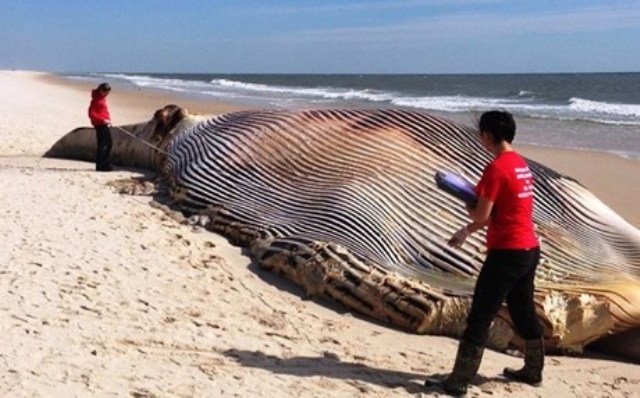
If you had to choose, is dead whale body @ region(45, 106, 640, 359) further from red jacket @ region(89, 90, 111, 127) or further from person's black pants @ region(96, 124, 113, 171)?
red jacket @ region(89, 90, 111, 127)

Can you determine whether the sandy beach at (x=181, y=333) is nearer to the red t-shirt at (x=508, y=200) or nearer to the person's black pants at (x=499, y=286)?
the person's black pants at (x=499, y=286)

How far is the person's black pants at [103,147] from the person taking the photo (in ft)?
38.6

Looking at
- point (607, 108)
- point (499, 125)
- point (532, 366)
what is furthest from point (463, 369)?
point (607, 108)

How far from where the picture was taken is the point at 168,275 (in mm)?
6438

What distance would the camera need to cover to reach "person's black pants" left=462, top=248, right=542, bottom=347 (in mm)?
4543

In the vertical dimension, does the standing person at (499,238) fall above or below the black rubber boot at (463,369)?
above

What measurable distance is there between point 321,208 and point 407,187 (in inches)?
30.9

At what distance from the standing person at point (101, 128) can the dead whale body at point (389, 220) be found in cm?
278

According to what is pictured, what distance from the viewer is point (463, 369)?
4.68 metres

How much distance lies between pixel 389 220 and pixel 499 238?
7.14 ft

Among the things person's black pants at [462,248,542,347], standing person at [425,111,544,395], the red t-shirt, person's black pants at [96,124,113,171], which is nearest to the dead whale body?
person's black pants at [462,248,542,347]

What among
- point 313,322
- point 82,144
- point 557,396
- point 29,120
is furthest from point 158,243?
point 29,120

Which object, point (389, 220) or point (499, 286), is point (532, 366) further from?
point (389, 220)

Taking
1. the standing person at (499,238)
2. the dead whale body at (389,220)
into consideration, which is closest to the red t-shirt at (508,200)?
the standing person at (499,238)
